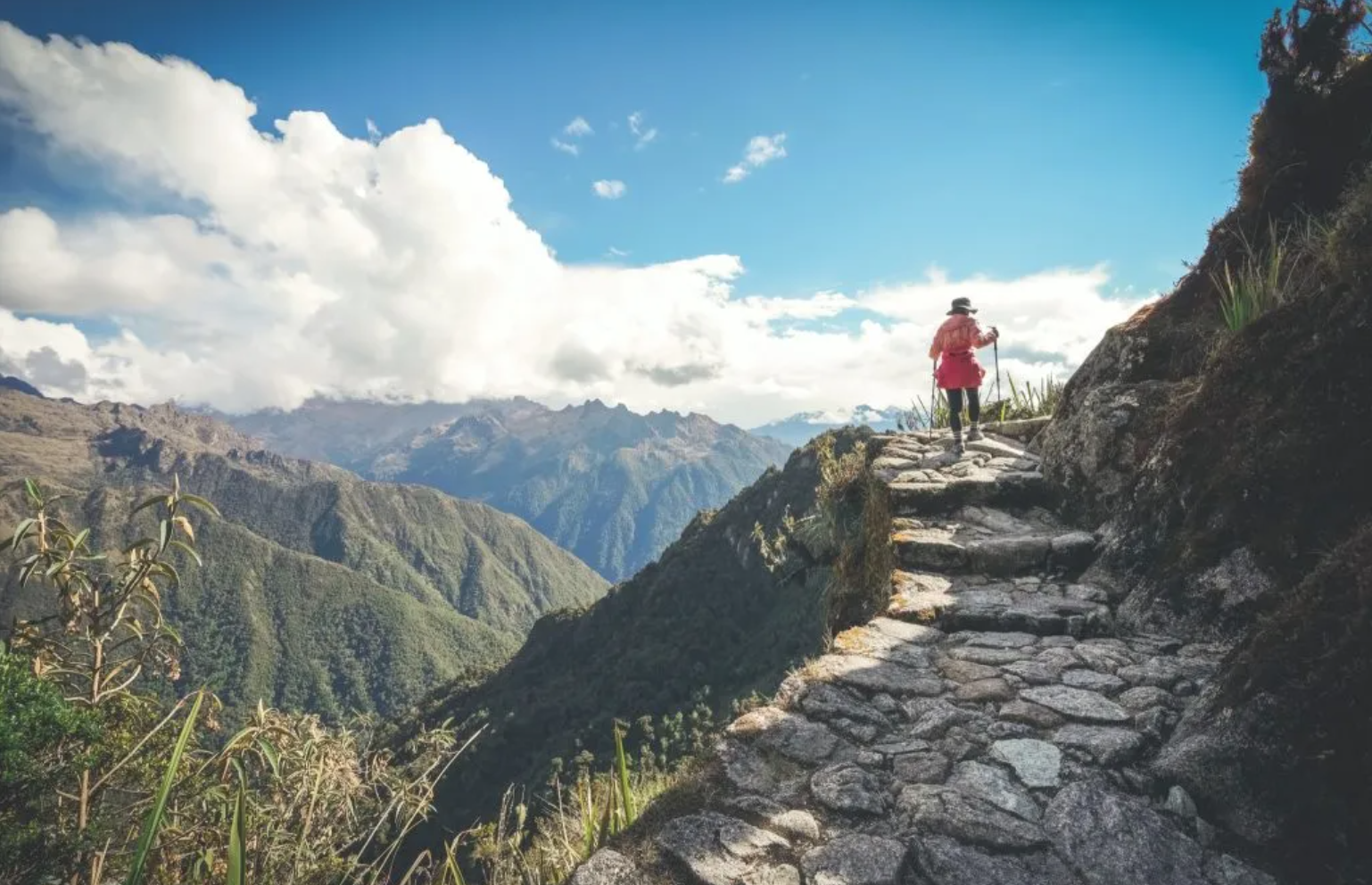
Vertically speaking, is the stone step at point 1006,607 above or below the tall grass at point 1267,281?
below

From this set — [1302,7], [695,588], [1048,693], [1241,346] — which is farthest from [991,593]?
[695,588]

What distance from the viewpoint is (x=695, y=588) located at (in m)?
119

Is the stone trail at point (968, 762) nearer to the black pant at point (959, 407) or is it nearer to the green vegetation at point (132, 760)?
the green vegetation at point (132, 760)

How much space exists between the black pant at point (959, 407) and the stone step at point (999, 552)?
138 inches

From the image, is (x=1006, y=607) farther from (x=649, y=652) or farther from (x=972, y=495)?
(x=649, y=652)

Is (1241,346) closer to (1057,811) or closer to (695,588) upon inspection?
(1057,811)

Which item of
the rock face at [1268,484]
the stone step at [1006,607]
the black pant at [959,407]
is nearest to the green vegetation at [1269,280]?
the rock face at [1268,484]

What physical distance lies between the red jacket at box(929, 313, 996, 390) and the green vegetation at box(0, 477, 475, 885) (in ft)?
28.6

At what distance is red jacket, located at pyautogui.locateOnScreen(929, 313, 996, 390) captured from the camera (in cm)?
1011

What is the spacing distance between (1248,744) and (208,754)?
13.9ft

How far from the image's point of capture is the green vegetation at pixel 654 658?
8288 cm

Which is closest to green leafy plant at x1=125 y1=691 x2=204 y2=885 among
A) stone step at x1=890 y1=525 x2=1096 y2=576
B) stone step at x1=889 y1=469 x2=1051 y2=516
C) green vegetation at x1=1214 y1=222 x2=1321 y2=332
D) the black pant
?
stone step at x1=890 y1=525 x2=1096 y2=576

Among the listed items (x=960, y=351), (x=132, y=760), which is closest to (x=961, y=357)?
(x=960, y=351)

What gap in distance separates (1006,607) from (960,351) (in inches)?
227
